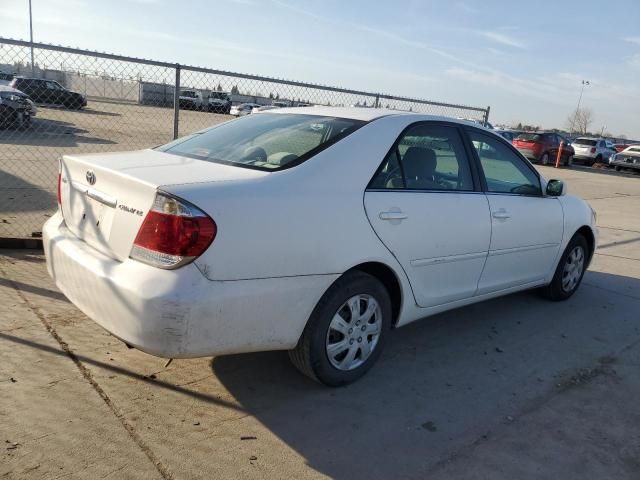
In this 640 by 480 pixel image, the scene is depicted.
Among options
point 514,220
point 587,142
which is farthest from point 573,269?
point 587,142

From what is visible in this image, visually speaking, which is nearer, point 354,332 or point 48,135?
point 354,332

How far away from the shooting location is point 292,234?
2.82 m

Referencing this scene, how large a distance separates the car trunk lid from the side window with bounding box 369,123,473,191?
912mm

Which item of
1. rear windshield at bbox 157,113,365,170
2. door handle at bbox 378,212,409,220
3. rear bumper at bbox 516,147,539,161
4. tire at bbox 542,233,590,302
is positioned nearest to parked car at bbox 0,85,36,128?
rear windshield at bbox 157,113,365,170

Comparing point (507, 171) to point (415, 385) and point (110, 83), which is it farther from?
point (110, 83)

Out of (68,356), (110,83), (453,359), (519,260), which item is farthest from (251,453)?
(110,83)

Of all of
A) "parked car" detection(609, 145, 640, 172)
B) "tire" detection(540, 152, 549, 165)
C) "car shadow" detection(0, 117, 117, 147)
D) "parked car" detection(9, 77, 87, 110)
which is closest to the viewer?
"parked car" detection(9, 77, 87, 110)

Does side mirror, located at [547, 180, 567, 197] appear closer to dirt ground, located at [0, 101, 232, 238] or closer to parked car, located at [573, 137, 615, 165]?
dirt ground, located at [0, 101, 232, 238]

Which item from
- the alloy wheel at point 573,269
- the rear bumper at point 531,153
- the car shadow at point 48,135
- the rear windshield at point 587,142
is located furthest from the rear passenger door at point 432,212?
the rear windshield at point 587,142

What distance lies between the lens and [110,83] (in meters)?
5.78

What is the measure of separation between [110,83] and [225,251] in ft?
13.0

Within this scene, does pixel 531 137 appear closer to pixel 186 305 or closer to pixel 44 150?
pixel 44 150

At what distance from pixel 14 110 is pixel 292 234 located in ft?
29.4

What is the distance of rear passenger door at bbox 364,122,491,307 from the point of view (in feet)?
11.1
